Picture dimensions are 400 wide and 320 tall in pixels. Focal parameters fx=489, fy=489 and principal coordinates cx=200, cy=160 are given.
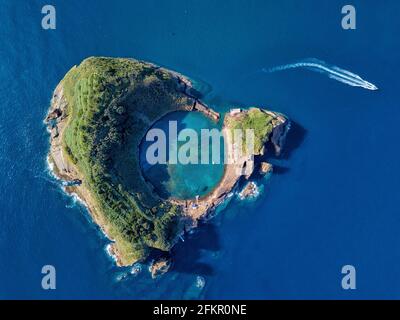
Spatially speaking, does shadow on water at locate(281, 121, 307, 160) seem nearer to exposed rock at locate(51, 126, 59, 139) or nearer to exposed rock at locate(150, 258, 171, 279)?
exposed rock at locate(150, 258, 171, 279)

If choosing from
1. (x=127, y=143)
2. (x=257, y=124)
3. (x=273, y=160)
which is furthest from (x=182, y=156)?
(x=273, y=160)

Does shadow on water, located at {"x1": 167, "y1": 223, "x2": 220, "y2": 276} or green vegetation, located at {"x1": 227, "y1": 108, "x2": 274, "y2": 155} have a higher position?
green vegetation, located at {"x1": 227, "y1": 108, "x2": 274, "y2": 155}

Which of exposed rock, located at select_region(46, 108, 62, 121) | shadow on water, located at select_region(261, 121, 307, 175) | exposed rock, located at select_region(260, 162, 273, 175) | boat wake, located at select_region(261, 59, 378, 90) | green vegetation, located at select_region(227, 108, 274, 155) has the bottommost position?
exposed rock, located at select_region(260, 162, 273, 175)

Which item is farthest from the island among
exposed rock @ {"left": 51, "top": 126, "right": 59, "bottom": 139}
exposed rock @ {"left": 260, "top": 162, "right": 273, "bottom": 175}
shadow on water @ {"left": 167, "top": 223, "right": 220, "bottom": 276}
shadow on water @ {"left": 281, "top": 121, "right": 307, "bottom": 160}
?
shadow on water @ {"left": 167, "top": 223, "right": 220, "bottom": 276}

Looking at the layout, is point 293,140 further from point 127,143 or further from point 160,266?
point 160,266

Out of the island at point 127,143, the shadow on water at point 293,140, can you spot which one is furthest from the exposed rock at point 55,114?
the shadow on water at point 293,140
